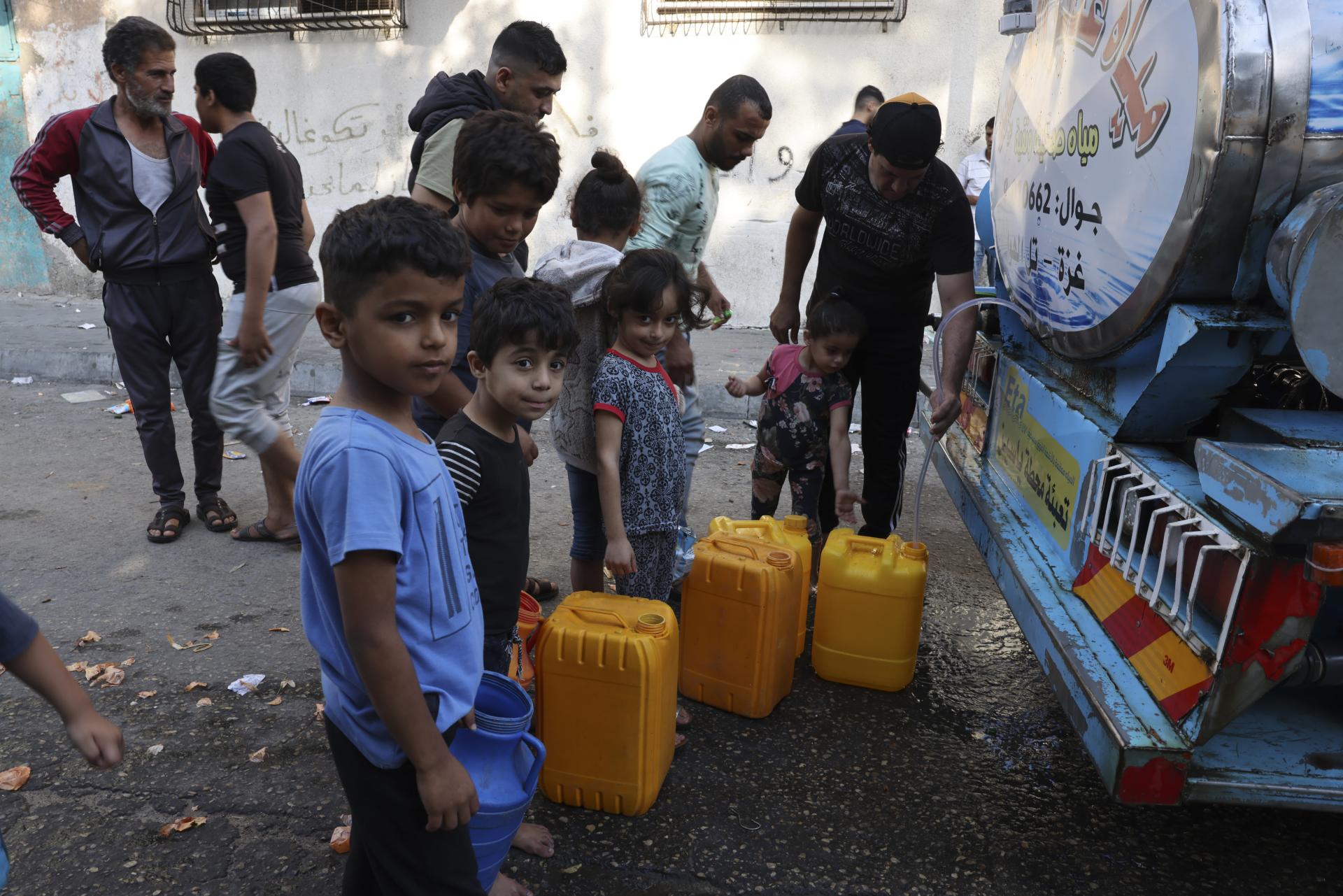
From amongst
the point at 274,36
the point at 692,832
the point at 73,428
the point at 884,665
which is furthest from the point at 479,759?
the point at 274,36

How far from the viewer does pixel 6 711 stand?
2.76 m

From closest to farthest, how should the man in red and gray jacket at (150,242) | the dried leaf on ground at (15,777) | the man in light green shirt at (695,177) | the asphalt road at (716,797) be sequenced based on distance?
the asphalt road at (716,797) < the dried leaf on ground at (15,777) < the man in light green shirt at (695,177) < the man in red and gray jacket at (150,242)

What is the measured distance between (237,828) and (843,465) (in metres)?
2.14

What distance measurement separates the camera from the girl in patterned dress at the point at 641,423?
99.4 inches

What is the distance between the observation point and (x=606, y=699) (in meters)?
2.30

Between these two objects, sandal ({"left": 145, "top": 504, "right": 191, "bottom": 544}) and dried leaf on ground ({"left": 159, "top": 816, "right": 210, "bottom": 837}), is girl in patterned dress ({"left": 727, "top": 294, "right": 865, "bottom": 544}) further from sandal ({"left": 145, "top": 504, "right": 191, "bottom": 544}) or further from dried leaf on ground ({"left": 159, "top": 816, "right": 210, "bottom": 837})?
sandal ({"left": 145, "top": 504, "right": 191, "bottom": 544})

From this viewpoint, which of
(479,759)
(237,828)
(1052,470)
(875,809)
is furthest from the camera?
(1052,470)

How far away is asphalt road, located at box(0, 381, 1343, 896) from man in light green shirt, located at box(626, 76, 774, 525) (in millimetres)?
1078

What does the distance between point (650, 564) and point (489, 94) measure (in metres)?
1.73

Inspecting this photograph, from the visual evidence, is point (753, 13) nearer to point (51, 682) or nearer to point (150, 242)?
point (150, 242)

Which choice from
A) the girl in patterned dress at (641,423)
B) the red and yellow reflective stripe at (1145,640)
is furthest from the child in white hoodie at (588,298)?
the red and yellow reflective stripe at (1145,640)

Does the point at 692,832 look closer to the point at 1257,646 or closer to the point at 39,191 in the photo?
the point at 1257,646

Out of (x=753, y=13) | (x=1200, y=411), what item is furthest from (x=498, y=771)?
(x=753, y=13)

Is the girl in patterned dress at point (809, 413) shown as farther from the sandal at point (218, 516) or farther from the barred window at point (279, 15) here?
the barred window at point (279, 15)
